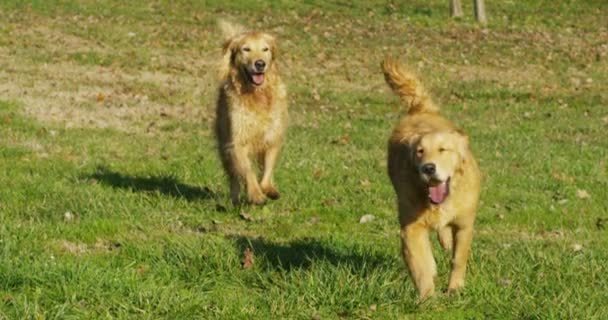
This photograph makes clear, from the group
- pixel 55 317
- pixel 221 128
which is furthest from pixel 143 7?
pixel 55 317

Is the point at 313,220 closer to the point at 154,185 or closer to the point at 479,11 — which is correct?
the point at 154,185

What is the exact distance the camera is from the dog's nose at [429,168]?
5.25 meters

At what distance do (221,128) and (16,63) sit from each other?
11264mm

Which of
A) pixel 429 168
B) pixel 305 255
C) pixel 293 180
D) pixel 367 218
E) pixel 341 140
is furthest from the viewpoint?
pixel 341 140

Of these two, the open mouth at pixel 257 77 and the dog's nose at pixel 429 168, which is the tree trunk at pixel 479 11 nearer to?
the open mouth at pixel 257 77

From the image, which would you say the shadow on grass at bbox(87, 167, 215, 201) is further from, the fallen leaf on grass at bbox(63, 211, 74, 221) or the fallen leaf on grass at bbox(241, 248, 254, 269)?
the fallen leaf on grass at bbox(241, 248, 254, 269)

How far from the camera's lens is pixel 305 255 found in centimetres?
635

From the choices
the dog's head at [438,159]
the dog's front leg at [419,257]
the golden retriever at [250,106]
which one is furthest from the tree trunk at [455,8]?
the dog's front leg at [419,257]

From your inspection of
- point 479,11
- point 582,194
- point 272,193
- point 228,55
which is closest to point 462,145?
point 272,193

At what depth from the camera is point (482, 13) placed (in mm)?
27188

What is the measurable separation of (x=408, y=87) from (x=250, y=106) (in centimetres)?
212

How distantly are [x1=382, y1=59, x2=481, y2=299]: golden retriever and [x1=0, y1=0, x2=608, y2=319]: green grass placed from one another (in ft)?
0.60

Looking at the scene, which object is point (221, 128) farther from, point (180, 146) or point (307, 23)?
point (307, 23)

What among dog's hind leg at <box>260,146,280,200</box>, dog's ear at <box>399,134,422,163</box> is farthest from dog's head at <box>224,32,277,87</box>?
dog's ear at <box>399,134,422,163</box>
